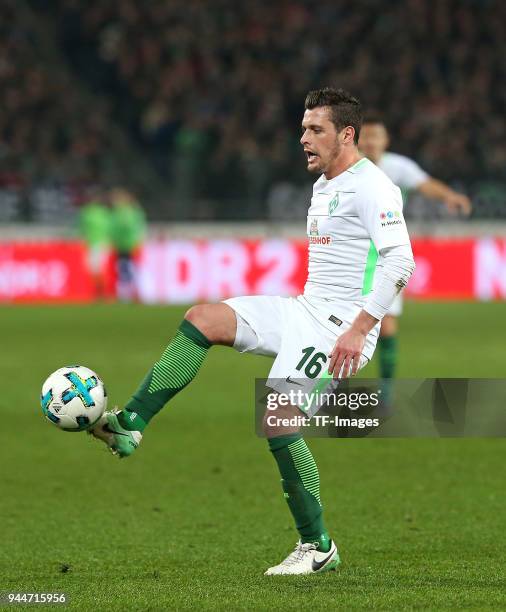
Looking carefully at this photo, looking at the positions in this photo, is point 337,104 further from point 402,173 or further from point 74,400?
point 402,173

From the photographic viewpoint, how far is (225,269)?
2236cm

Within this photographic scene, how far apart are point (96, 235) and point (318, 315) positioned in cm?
1781

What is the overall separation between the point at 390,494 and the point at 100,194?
17821 millimetres

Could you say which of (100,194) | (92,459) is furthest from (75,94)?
(92,459)

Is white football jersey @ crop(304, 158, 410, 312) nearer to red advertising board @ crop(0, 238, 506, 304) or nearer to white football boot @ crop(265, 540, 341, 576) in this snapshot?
white football boot @ crop(265, 540, 341, 576)

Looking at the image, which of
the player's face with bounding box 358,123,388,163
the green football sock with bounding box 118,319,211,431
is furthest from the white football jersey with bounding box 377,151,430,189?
the green football sock with bounding box 118,319,211,431

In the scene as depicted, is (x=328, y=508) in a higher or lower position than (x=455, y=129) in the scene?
lower

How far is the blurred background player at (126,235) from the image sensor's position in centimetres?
2272

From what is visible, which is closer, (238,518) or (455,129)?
(238,518)

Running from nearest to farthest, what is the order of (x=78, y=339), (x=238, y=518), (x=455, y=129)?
(x=238, y=518) < (x=78, y=339) < (x=455, y=129)

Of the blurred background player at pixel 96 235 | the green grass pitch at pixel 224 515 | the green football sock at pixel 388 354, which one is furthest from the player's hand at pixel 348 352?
the blurred background player at pixel 96 235

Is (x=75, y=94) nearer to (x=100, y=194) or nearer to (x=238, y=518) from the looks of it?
(x=100, y=194)

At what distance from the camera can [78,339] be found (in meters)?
15.8

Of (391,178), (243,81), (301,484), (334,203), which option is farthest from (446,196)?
(243,81)
